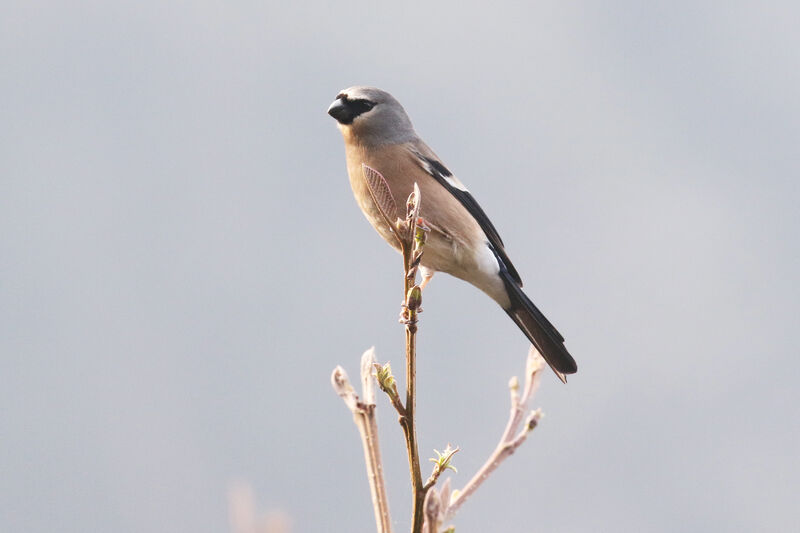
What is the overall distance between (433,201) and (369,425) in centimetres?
165

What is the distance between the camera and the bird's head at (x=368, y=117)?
8.56ft

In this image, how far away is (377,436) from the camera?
853 mm

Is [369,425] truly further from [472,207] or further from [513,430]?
[472,207]

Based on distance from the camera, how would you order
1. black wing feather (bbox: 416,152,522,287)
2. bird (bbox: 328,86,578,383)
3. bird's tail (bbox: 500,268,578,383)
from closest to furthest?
bird's tail (bbox: 500,268,578,383) < bird (bbox: 328,86,578,383) < black wing feather (bbox: 416,152,522,287)

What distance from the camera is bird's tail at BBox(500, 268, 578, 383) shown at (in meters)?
2.21

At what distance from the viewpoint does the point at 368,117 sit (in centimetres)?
261

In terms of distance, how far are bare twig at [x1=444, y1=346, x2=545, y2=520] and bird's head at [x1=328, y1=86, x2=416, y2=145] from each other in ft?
5.36

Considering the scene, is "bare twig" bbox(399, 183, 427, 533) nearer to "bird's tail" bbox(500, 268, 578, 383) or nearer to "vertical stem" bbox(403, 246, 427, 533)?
"vertical stem" bbox(403, 246, 427, 533)

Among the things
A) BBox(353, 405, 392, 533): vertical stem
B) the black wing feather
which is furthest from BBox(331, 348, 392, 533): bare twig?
the black wing feather

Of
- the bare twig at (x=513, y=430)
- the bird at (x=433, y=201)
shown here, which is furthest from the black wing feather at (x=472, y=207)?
the bare twig at (x=513, y=430)

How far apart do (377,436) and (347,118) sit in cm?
188

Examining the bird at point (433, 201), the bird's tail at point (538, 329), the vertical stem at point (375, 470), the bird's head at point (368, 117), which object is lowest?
the vertical stem at point (375, 470)

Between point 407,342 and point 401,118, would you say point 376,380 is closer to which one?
point 407,342

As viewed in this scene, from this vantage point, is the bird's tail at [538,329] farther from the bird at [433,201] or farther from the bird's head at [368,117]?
the bird's head at [368,117]
